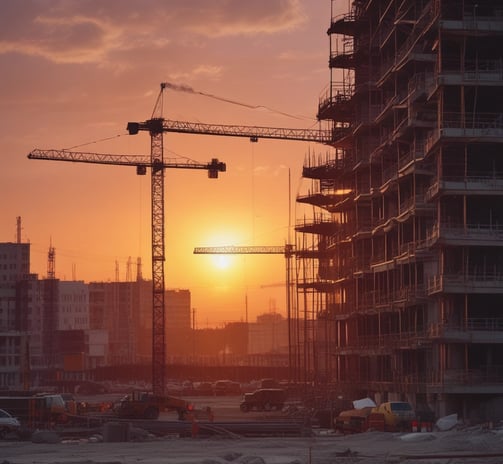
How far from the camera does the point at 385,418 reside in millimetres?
66188

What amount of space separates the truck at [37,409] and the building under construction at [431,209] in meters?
23.4

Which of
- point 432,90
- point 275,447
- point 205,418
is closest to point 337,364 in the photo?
point 205,418

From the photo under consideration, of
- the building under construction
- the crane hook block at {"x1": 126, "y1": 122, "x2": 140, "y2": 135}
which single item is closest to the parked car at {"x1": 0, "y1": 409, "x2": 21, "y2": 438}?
the building under construction

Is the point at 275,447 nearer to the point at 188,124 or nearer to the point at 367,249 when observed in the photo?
the point at 367,249

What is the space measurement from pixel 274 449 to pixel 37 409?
927 inches

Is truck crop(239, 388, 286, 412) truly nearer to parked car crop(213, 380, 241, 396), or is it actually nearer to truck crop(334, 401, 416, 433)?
truck crop(334, 401, 416, 433)

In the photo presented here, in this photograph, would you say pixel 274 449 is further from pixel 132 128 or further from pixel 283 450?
pixel 132 128

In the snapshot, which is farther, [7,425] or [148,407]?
[148,407]

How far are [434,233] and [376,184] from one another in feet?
67.7

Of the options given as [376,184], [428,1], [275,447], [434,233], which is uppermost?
[428,1]

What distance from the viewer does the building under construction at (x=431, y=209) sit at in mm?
78062

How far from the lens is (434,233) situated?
79938 mm

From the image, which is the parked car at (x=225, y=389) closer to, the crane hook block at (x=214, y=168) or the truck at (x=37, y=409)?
the crane hook block at (x=214, y=168)

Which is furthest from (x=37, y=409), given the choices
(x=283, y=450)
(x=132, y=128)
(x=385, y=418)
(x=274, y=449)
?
(x=132, y=128)
